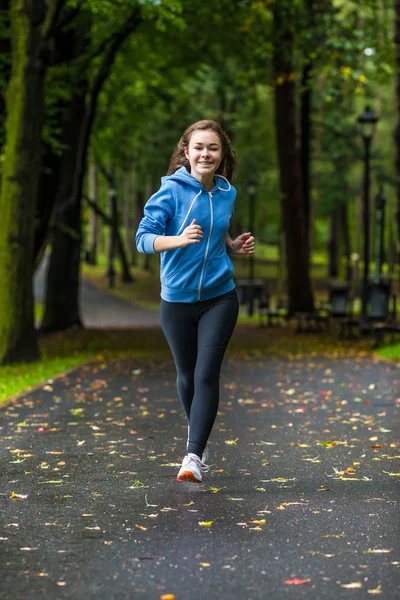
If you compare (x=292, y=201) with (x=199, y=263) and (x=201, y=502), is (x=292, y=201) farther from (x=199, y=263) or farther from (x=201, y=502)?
(x=201, y=502)

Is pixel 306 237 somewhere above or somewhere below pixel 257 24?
below

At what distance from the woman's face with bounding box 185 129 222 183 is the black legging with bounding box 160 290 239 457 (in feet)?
2.39

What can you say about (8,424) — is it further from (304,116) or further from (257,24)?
(304,116)

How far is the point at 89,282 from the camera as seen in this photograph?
59031mm

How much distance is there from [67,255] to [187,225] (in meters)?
18.7

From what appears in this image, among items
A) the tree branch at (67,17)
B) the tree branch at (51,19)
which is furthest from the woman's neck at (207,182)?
the tree branch at (67,17)

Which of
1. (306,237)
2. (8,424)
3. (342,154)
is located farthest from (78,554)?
(342,154)

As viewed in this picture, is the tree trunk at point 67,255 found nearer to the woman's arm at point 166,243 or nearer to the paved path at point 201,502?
the paved path at point 201,502

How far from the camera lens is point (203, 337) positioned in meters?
6.96

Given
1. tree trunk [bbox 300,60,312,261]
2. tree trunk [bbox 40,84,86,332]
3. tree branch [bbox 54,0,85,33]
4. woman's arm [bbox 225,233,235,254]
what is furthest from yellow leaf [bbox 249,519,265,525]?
tree trunk [bbox 300,60,312,261]

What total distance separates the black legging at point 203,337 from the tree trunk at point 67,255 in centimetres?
1739

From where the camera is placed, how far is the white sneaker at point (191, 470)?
22.4ft

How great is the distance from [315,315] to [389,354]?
7.50 m

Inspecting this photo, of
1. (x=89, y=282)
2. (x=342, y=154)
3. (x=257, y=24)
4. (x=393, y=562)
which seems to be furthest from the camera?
(x=89, y=282)
